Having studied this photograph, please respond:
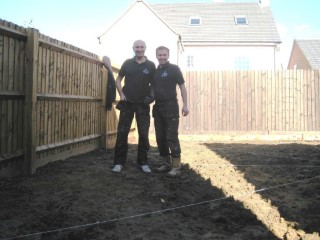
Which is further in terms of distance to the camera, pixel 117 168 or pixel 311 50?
pixel 311 50

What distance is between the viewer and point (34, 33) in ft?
14.1

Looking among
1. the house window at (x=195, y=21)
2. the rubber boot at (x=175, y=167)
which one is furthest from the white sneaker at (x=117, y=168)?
the house window at (x=195, y=21)

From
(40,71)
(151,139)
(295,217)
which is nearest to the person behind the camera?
(295,217)

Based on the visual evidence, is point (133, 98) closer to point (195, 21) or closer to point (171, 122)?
point (171, 122)

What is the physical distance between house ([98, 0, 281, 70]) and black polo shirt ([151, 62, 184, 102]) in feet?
53.7

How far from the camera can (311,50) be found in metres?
27.4

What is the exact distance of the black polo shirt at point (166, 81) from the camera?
4820 millimetres

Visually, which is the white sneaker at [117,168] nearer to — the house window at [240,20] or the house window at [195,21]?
the house window at [195,21]

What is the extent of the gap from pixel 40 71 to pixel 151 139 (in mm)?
5564

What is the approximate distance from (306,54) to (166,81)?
984 inches

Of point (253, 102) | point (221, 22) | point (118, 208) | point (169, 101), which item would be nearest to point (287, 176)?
point (169, 101)

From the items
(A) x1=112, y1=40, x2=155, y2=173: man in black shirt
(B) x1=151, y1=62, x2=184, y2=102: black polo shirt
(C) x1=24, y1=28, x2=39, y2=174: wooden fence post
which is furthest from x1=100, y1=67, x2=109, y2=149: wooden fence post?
(C) x1=24, y1=28, x2=39, y2=174: wooden fence post

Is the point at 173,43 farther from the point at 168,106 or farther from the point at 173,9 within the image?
the point at 168,106

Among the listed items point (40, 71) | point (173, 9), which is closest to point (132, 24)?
point (173, 9)
